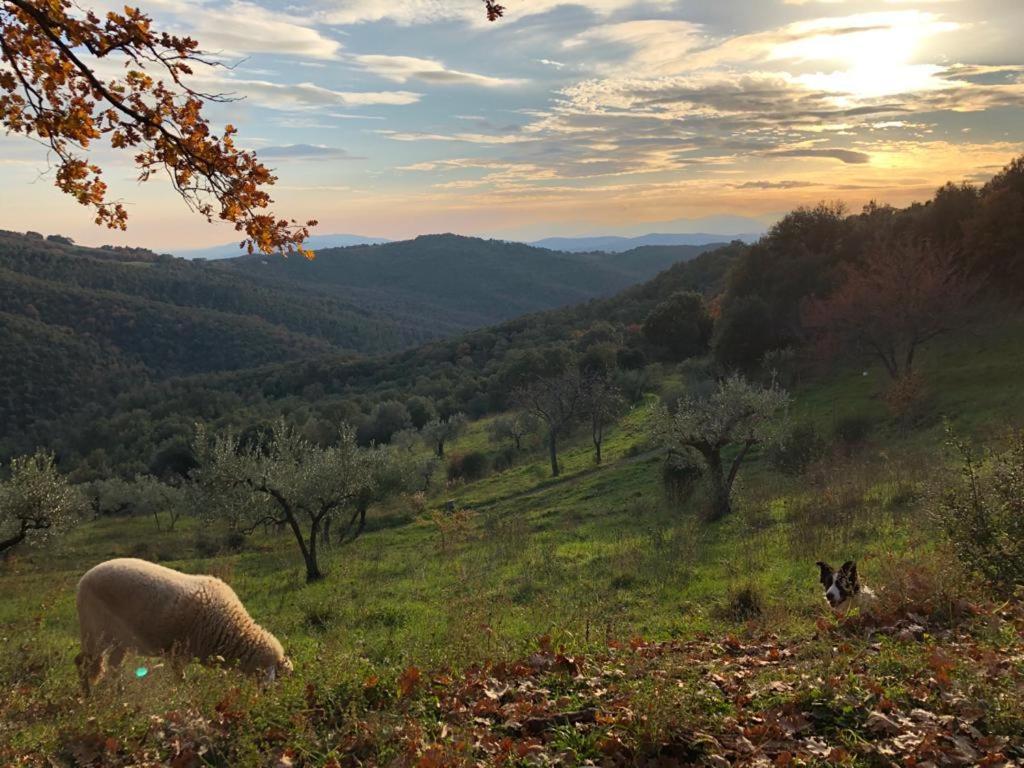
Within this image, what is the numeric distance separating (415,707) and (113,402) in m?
129

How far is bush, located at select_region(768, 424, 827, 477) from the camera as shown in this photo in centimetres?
2759

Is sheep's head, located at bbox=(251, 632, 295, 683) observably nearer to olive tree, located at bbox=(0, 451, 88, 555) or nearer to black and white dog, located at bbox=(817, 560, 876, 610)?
black and white dog, located at bbox=(817, 560, 876, 610)

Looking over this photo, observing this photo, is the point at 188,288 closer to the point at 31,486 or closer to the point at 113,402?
the point at 113,402

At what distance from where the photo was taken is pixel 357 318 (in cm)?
18900

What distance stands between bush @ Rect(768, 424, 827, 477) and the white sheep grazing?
24029 millimetres

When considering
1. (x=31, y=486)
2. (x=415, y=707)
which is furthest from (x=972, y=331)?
(x=31, y=486)

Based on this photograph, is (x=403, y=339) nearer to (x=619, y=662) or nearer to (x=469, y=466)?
(x=469, y=466)

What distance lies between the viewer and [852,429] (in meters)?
30.8

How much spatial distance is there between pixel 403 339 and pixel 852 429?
166964 millimetres

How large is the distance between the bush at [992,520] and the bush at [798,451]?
18647 millimetres

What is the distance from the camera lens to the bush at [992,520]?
336 inches

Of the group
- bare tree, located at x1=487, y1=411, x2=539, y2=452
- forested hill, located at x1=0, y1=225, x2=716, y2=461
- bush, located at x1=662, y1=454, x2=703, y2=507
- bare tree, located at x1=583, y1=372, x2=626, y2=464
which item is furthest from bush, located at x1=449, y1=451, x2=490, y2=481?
forested hill, located at x1=0, y1=225, x2=716, y2=461

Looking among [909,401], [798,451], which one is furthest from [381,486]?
[909,401]

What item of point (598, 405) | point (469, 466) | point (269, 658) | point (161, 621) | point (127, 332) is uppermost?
point (127, 332)
